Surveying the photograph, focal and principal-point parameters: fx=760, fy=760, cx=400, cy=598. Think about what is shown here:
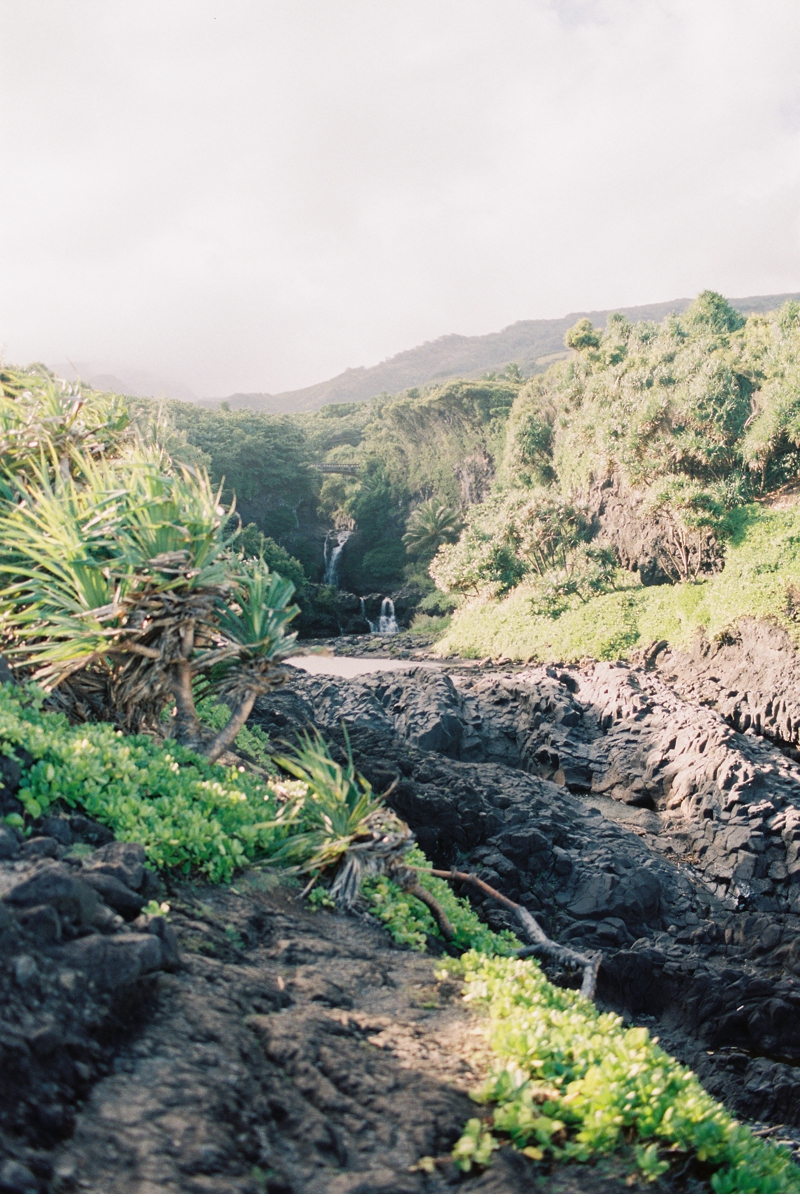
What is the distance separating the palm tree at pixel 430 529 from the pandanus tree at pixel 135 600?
30.5 meters

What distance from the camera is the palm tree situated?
35625 mm

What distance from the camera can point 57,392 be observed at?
18.1 feet

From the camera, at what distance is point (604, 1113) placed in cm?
248

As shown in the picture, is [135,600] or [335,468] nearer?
[135,600]

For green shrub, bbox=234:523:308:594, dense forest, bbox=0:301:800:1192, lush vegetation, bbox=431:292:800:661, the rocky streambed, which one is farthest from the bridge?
the rocky streambed

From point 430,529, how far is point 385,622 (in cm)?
553

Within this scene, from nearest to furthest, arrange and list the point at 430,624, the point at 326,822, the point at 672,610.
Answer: the point at 326,822, the point at 672,610, the point at 430,624

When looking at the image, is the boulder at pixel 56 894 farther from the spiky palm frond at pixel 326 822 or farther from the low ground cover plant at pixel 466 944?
the spiky palm frond at pixel 326 822

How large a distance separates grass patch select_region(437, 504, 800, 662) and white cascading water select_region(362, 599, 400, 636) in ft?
25.3

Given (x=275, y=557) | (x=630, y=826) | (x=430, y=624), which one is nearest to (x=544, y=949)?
(x=630, y=826)

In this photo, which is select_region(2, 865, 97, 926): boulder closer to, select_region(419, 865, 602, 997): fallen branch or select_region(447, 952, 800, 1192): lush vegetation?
select_region(447, 952, 800, 1192): lush vegetation

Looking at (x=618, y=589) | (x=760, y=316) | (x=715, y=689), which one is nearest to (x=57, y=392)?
(x=715, y=689)

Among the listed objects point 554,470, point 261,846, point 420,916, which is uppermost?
point 554,470

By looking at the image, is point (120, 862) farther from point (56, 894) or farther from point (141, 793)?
point (141, 793)
